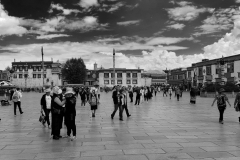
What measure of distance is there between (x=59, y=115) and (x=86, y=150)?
202 cm

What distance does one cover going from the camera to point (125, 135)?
8.20m

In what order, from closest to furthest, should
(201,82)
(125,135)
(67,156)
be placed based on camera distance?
(67,156), (125,135), (201,82)

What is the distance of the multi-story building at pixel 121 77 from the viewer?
93062 mm

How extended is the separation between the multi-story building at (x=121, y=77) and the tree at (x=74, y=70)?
10.8m

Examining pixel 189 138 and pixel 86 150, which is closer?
pixel 86 150

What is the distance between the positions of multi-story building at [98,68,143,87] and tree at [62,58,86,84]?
10.8m

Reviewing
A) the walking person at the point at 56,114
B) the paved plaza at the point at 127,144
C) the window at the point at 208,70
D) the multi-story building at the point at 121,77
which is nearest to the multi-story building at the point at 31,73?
the multi-story building at the point at 121,77

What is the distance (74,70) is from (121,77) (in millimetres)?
19879

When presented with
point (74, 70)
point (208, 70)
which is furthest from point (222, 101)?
point (74, 70)

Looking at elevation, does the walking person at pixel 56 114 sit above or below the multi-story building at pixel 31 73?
below

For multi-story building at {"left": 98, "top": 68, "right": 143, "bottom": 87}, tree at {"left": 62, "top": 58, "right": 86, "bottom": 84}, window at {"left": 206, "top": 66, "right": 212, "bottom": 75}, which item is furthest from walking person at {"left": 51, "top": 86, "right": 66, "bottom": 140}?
multi-story building at {"left": 98, "top": 68, "right": 143, "bottom": 87}

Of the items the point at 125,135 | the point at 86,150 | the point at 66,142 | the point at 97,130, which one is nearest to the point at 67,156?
the point at 86,150

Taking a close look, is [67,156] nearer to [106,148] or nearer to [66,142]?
[106,148]

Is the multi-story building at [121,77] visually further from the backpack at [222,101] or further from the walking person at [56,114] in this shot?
the walking person at [56,114]
